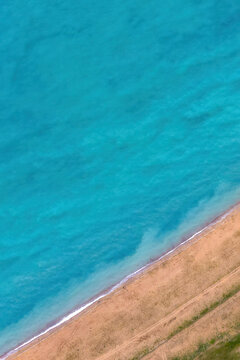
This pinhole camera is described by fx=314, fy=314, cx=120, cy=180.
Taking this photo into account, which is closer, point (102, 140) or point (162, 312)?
point (162, 312)

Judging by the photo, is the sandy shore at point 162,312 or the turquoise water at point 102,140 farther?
the turquoise water at point 102,140

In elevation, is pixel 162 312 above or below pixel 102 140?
below

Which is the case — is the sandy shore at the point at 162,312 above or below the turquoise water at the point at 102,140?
below

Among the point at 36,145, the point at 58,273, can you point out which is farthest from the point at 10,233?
the point at 36,145

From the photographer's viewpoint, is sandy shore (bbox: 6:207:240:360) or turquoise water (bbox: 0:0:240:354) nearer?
sandy shore (bbox: 6:207:240:360)
